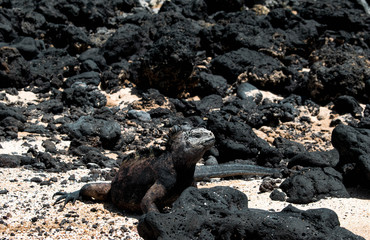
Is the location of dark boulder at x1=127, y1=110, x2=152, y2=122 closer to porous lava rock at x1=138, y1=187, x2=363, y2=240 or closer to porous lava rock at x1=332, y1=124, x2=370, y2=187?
porous lava rock at x1=332, y1=124, x2=370, y2=187

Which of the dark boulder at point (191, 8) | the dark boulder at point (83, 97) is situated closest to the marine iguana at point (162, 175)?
the dark boulder at point (83, 97)

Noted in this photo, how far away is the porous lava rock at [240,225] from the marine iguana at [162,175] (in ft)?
3.19

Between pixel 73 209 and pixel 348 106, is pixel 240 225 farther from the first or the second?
pixel 348 106

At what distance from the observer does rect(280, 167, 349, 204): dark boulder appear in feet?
14.8

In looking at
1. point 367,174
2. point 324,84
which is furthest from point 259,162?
point 324,84

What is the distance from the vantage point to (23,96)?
1045 cm

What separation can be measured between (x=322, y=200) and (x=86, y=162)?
139 inches

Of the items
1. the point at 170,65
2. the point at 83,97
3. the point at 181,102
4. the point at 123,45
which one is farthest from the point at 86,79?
the point at 181,102

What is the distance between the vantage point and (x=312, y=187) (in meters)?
4.59

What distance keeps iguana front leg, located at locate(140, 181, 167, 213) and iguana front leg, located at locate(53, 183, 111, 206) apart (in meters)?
0.71

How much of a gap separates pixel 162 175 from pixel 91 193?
977mm

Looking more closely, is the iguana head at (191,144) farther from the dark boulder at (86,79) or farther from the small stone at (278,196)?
the dark boulder at (86,79)

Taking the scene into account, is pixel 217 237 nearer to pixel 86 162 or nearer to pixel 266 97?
pixel 86 162

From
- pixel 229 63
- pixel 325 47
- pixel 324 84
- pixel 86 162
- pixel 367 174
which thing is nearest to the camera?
pixel 367 174
